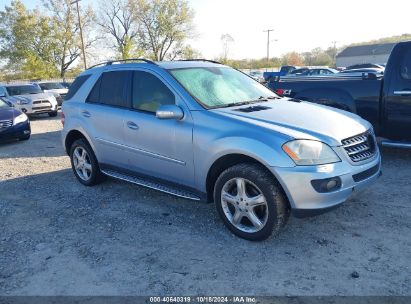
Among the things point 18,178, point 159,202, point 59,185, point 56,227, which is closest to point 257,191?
point 159,202

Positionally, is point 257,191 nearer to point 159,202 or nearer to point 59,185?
point 159,202

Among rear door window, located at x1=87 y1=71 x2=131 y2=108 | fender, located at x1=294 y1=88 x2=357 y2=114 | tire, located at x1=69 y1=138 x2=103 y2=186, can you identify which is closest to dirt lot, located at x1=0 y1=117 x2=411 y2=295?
tire, located at x1=69 y1=138 x2=103 y2=186

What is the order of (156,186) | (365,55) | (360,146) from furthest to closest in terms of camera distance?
1. (365,55)
2. (156,186)
3. (360,146)

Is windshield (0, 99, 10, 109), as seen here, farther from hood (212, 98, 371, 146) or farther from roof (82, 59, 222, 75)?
hood (212, 98, 371, 146)

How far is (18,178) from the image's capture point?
20.8ft

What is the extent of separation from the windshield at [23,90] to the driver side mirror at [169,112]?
13.7 meters

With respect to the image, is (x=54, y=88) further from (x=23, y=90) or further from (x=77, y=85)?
(x=77, y=85)

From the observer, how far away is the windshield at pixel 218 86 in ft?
13.5

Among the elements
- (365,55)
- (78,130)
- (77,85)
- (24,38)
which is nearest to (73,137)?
(78,130)

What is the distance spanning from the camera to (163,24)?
4962 centimetres

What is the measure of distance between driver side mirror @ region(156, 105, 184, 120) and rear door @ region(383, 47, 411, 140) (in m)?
3.64

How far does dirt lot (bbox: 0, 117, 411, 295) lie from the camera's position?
2963 millimetres

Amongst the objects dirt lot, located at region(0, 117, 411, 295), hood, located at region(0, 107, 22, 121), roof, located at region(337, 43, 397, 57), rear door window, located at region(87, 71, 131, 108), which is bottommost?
dirt lot, located at region(0, 117, 411, 295)

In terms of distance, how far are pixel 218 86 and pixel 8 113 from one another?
7.24 metres
